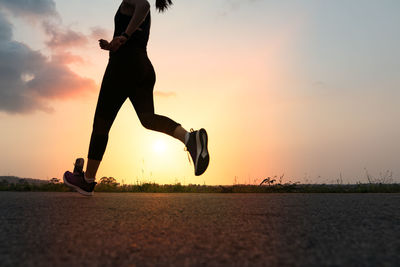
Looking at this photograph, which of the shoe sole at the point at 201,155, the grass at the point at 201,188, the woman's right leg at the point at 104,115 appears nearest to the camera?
the shoe sole at the point at 201,155

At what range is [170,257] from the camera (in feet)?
5.57

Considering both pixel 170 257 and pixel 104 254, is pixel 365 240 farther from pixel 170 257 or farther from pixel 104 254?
pixel 104 254

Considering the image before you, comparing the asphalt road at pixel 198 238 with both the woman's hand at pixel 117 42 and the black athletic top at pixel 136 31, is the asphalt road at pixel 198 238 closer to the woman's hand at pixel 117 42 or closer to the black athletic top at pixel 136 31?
the woman's hand at pixel 117 42

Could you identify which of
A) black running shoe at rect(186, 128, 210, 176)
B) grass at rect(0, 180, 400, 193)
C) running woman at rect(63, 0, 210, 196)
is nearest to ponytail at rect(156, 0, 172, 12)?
running woman at rect(63, 0, 210, 196)

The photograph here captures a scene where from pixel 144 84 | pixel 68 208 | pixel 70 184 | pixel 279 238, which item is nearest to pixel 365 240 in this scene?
pixel 279 238

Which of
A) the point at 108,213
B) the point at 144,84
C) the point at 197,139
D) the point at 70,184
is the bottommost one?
the point at 108,213

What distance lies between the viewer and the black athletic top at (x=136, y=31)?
15.0 feet

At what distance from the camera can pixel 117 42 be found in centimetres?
436

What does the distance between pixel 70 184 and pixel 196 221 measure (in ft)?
9.35

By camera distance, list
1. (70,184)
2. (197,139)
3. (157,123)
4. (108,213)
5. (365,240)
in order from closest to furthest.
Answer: (365,240)
(108,213)
(197,139)
(157,123)
(70,184)

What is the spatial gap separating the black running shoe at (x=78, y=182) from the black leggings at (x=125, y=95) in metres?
0.37

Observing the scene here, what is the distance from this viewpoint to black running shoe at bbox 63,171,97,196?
5.05 metres

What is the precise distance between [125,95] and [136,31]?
2.43 feet

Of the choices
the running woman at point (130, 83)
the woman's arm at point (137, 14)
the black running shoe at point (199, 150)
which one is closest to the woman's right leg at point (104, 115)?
the running woman at point (130, 83)
